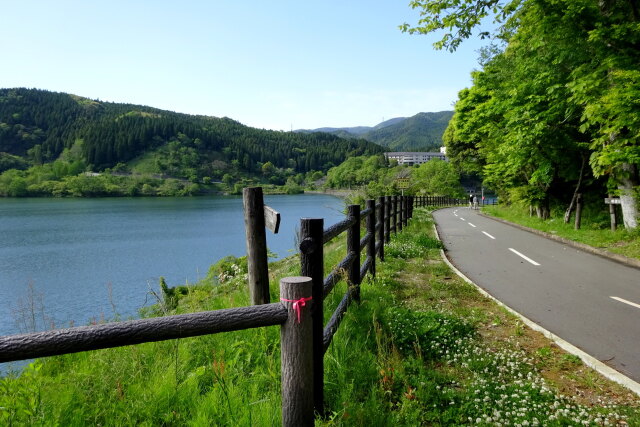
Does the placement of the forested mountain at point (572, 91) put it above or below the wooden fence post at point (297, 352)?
above

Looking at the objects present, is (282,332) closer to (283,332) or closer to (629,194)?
(283,332)

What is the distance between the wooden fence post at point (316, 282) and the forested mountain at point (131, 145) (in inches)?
5614

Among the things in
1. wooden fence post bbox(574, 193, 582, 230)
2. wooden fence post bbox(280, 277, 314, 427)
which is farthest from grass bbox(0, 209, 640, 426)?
wooden fence post bbox(574, 193, 582, 230)

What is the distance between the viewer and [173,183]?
127m

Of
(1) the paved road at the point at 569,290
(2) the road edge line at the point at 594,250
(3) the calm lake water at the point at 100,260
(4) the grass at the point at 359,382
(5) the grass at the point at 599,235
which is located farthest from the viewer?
(3) the calm lake water at the point at 100,260

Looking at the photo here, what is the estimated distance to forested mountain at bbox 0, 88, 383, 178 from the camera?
5792 inches

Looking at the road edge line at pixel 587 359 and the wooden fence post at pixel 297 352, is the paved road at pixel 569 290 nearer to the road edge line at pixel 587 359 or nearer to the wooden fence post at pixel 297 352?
the road edge line at pixel 587 359

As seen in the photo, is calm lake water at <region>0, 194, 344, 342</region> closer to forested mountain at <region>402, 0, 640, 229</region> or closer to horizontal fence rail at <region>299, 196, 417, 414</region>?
horizontal fence rail at <region>299, 196, 417, 414</region>

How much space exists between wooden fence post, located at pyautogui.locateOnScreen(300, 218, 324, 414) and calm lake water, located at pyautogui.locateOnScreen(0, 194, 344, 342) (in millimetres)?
4133

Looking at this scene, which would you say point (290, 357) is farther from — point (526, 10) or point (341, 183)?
point (341, 183)

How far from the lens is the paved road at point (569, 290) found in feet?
15.4

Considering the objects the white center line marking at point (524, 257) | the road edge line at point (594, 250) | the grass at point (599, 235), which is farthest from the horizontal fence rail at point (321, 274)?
the grass at point (599, 235)

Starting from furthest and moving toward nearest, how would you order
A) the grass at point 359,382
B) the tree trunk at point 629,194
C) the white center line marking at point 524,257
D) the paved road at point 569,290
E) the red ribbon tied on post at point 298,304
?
the tree trunk at point 629,194 → the white center line marking at point 524,257 → the paved road at point 569,290 → the grass at point 359,382 → the red ribbon tied on post at point 298,304

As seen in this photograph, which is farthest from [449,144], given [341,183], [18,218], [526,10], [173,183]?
[173,183]
